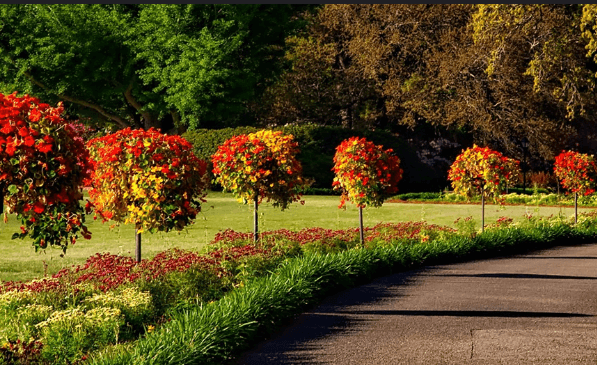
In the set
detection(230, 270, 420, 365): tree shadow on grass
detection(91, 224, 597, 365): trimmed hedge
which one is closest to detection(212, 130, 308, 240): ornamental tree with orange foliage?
detection(91, 224, 597, 365): trimmed hedge

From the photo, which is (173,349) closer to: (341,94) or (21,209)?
(21,209)

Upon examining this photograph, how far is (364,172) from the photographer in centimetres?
1455

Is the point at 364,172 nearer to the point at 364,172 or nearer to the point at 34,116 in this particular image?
the point at 364,172

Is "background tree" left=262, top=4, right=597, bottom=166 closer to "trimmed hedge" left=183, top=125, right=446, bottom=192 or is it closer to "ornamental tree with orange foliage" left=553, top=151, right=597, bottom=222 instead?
"trimmed hedge" left=183, top=125, right=446, bottom=192

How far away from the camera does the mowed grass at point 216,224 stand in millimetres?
13070

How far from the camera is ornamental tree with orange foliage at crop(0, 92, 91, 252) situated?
6.54 metres

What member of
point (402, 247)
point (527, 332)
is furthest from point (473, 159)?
point (527, 332)

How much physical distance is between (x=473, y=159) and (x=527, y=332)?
9217 millimetres

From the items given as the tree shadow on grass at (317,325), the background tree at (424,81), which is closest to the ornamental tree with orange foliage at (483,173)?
the tree shadow on grass at (317,325)

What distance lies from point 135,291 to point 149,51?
20.8m

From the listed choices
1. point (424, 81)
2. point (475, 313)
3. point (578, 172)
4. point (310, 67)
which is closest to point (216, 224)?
point (578, 172)

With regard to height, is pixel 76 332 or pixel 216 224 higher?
pixel 216 224

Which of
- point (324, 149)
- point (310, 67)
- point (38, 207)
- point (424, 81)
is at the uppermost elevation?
point (310, 67)

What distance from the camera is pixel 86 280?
9.45m
